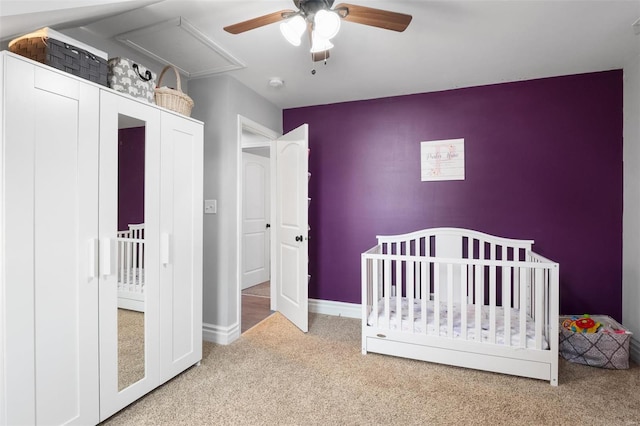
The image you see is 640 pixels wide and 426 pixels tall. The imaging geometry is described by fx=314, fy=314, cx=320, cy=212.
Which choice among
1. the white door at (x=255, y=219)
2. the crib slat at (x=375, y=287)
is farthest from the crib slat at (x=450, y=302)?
the white door at (x=255, y=219)

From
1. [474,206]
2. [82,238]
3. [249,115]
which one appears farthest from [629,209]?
[82,238]

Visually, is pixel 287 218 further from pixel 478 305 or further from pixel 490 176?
pixel 490 176

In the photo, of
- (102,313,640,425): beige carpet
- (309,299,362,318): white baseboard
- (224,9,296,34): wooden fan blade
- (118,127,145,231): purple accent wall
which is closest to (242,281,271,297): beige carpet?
(309,299,362,318): white baseboard

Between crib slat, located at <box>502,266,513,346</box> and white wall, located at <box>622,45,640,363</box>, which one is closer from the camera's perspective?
crib slat, located at <box>502,266,513,346</box>

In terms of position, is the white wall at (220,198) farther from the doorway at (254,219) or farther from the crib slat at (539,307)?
the crib slat at (539,307)

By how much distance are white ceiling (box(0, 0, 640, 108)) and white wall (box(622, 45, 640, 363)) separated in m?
0.22

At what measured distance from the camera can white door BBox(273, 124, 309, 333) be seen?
283cm

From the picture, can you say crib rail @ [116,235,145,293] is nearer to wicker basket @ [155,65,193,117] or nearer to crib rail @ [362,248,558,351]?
wicker basket @ [155,65,193,117]

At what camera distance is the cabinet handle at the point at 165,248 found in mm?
1882

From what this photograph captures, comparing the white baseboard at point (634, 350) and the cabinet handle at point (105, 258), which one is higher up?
the cabinet handle at point (105, 258)

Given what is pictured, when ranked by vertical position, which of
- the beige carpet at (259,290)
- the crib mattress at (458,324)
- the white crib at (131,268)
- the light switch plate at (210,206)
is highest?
the light switch plate at (210,206)

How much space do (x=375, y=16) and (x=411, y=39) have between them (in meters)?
0.74

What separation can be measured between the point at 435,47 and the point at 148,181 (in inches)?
80.6

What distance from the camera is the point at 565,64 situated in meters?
2.41
